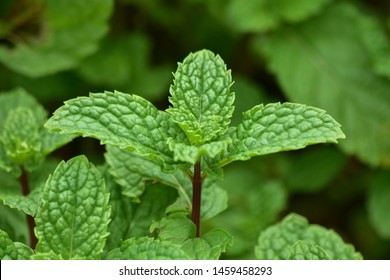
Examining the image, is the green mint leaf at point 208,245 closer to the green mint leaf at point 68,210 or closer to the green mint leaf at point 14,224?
the green mint leaf at point 68,210

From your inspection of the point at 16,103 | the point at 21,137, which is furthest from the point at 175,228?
the point at 16,103

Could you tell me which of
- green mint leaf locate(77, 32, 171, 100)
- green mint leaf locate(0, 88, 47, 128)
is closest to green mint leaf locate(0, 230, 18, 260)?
green mint leaf locate(0, 88, 47, 128)

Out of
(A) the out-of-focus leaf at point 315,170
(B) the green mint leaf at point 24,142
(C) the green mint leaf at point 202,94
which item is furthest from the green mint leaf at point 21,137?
(A) the out-of-focus leaf at point 315,170

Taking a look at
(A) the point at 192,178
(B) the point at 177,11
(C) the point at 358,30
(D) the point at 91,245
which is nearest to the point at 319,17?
(C) the point at 358,30

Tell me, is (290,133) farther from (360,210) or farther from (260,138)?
(360,210)

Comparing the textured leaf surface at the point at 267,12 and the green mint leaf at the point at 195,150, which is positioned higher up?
the textured leaf surface at the point at 267,12

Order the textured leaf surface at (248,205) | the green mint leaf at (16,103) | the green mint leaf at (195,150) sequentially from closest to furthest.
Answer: the green mint leaf at (195,150)
the green mint leaf at (16,103)
the textured leaf surface at (248,205)

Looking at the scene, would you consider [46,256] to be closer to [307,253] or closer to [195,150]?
[195,150]
